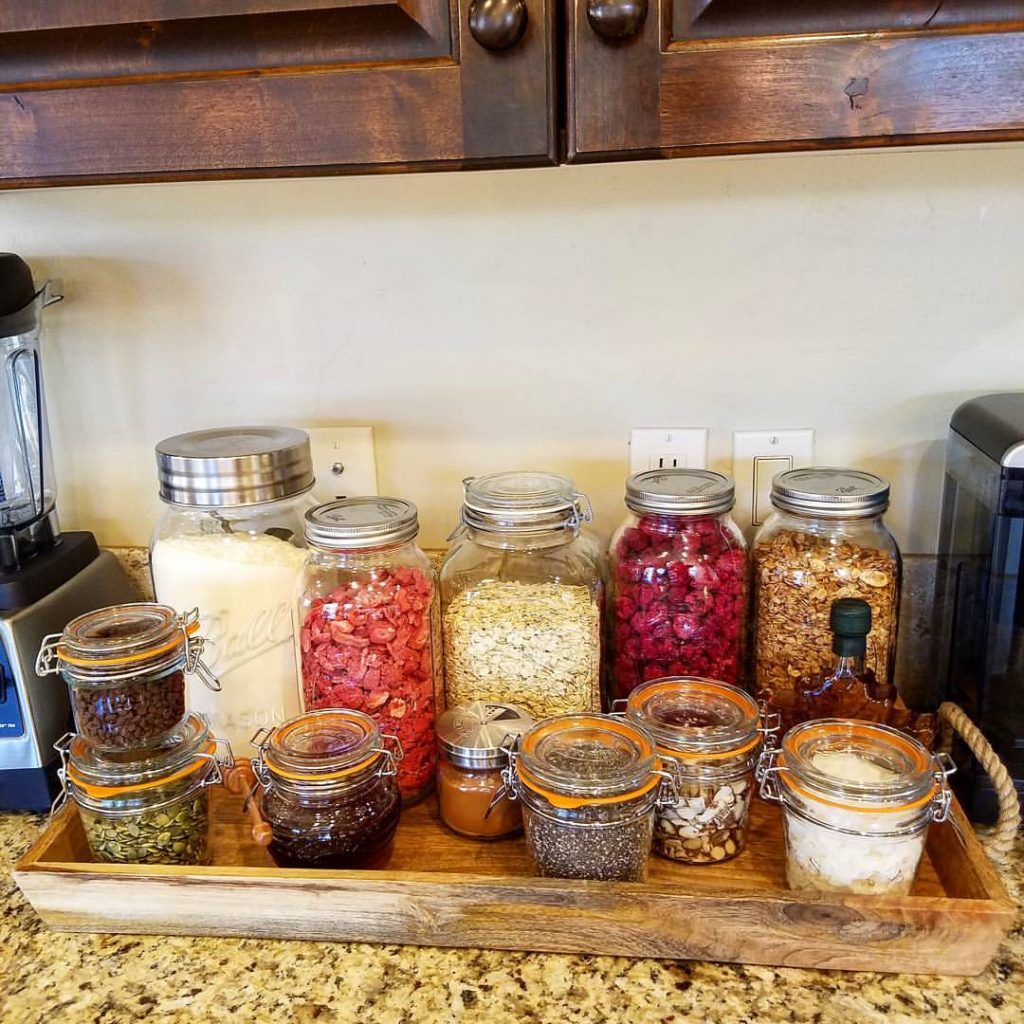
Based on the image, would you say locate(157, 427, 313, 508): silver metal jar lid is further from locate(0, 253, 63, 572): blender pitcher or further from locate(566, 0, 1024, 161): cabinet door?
locate(566, 0, 1024, 161): cabinet door

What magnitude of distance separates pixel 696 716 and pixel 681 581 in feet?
0.43

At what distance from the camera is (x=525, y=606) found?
0.85 meters

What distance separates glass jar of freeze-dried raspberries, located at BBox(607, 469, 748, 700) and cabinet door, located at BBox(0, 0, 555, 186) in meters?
0.36

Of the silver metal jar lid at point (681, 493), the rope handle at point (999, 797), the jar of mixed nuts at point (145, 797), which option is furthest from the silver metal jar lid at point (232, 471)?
the rope handle at point (999, 797)

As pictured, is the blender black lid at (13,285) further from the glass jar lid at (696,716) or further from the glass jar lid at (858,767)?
the glass jar lid at (858,767)

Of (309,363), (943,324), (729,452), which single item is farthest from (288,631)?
(943,324)

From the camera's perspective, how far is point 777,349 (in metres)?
0.94

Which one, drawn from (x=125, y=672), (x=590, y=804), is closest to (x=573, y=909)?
(x=590, y=804)

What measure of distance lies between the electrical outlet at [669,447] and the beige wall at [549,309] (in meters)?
0.01

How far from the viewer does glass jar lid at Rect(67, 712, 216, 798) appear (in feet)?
2.43

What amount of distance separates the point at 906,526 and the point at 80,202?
97 centimetres

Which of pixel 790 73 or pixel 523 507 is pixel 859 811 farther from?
pixel 790 73

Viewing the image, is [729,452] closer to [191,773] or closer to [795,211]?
[795,211]

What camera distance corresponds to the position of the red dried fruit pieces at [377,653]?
830mm
